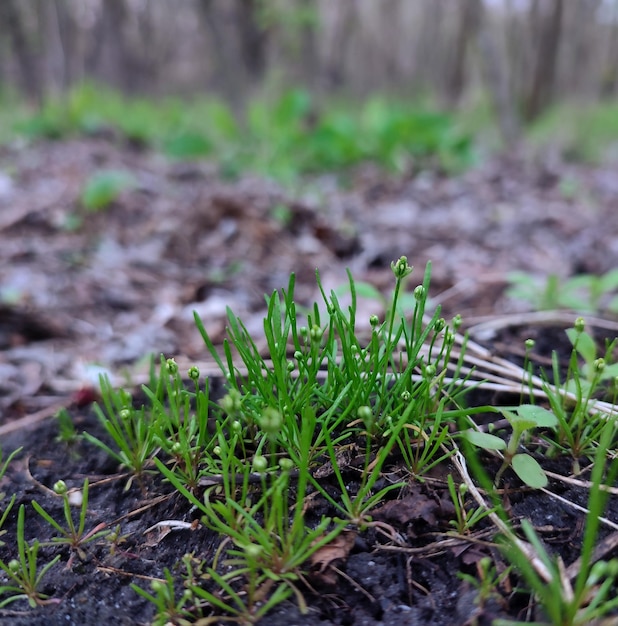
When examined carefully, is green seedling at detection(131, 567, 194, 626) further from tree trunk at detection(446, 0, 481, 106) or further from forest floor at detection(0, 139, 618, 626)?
tree trunk at detection(446, 0, 481, 106)

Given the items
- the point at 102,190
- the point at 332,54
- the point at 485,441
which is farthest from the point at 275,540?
the point at 332,54

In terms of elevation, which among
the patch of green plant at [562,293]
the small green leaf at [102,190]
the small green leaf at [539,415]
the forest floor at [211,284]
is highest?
the small green leaf at [102,190]

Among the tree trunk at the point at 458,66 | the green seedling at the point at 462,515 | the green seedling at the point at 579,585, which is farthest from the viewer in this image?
the tree trunk at the point at 458,66

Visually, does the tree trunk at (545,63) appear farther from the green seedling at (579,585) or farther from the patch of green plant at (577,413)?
the green seedling at (579,585)

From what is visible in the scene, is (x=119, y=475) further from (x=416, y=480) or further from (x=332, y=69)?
(x=332, y=69)

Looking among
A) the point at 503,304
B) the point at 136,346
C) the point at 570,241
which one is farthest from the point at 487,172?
the point at 136,346

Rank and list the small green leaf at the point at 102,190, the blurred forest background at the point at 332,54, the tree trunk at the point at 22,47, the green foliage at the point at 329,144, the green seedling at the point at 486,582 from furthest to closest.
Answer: the tree trunk at the point at 22,47 → the blurred forest background at the point at 332,54 → the green foliage at the point at 329,144 → the small green leaf at the point at 102,190 → the green seedling at the point at 486,582

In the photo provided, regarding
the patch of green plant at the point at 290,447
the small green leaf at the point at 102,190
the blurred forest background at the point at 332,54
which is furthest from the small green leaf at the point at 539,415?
the blurred forest background at the point at 332,54

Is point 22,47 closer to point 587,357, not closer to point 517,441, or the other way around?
point 587,357
